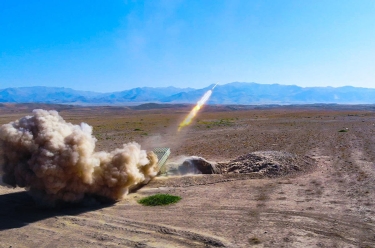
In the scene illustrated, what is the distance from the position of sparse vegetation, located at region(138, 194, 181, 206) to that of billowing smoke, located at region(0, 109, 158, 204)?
0.82 meters

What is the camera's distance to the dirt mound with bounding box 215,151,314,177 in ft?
45.6

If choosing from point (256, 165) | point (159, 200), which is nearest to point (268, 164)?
point (256, 165)

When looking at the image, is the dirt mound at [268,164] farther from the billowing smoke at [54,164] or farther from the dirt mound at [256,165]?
the billowing smoke at [54,164]

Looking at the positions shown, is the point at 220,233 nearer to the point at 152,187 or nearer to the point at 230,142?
the point at 152,187

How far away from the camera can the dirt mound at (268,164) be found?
13.9 metres

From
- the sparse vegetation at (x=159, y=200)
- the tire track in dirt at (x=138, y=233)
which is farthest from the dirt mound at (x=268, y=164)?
the tire track in dirt at (x=138, y=233)

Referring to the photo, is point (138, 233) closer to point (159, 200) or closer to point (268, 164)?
point (159, 200)

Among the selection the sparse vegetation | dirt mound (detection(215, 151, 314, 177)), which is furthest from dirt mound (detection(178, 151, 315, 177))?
the sparse vegetation

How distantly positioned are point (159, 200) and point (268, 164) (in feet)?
19.6

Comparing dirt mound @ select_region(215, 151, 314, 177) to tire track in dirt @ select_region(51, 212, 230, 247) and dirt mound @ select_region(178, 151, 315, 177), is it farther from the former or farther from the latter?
tire track in dirt @ select_region(51, 212, 230, 247)

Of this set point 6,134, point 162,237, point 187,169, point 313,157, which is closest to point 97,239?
point 162,237

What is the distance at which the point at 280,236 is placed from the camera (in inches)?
296

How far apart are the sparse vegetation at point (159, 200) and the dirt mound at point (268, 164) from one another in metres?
4.51

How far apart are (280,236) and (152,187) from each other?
6.02m
